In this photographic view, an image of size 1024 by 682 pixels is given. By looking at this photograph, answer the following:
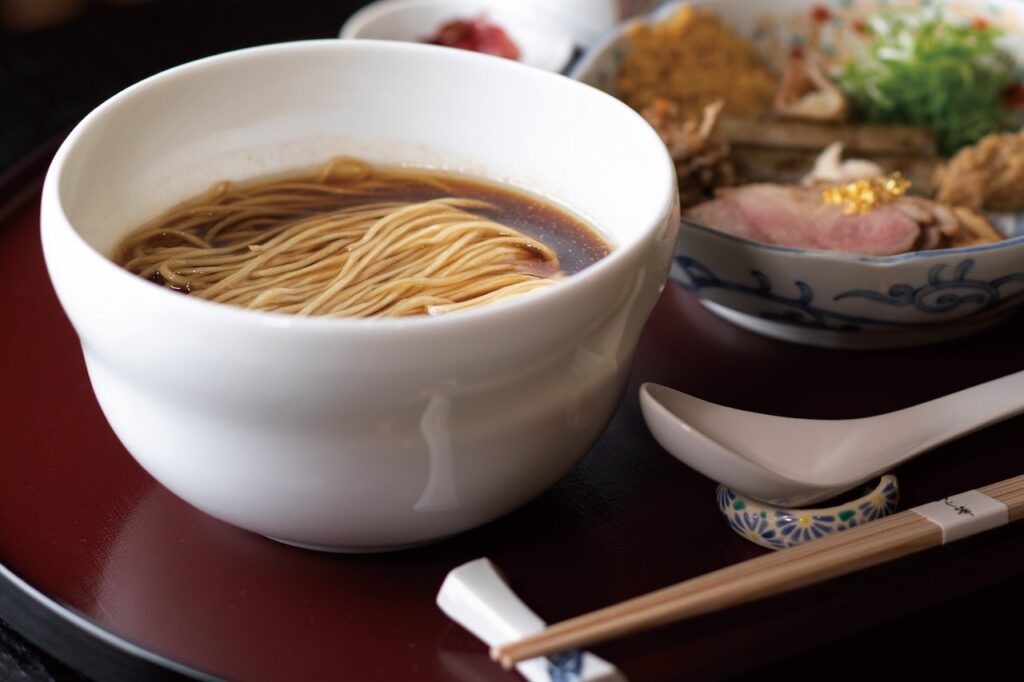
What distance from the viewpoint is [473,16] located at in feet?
6.55

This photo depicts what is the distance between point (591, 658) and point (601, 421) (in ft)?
0.71

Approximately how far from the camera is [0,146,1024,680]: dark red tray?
32.1 inches

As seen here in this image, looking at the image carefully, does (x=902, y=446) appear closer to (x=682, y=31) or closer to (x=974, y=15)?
(x=682, y=31)

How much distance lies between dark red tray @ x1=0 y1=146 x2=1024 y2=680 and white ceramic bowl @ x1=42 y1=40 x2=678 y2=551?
47mm

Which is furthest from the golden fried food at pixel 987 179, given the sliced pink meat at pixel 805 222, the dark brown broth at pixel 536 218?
the dark brown broth at pixel 536 218

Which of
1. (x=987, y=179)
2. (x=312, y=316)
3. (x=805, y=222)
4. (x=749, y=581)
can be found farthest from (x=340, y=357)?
(x=987, y=179)

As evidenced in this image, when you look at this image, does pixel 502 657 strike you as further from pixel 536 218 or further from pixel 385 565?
pixel 536 218

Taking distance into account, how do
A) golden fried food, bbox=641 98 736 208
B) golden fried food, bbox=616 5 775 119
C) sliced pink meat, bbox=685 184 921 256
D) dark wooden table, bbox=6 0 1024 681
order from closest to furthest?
dark wooden table, bbox=6 0 1024 681 < sliced pink meat, bbox=685 184 921 256 < golden fried food, bbox=641 98 736 208 < golden fried food, bbox=616 5 775 119

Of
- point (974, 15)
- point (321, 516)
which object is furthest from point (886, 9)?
point (321, 516)

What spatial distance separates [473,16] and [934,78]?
78 cm

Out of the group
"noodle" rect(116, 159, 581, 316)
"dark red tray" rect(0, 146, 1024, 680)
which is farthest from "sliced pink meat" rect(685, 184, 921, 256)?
"noodle" rect(116, 159, 581, 316)

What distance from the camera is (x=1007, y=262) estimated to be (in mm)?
1145

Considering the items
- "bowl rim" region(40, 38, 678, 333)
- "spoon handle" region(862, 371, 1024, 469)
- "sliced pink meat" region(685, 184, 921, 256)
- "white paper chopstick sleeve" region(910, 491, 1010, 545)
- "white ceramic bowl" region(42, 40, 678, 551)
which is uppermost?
"bowl rim" region(40, 38, 678, 333)

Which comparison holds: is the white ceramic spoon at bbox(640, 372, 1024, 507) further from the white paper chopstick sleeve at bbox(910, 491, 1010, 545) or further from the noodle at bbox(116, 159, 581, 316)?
the noodle at bbox(116, 159, 581, 316)
